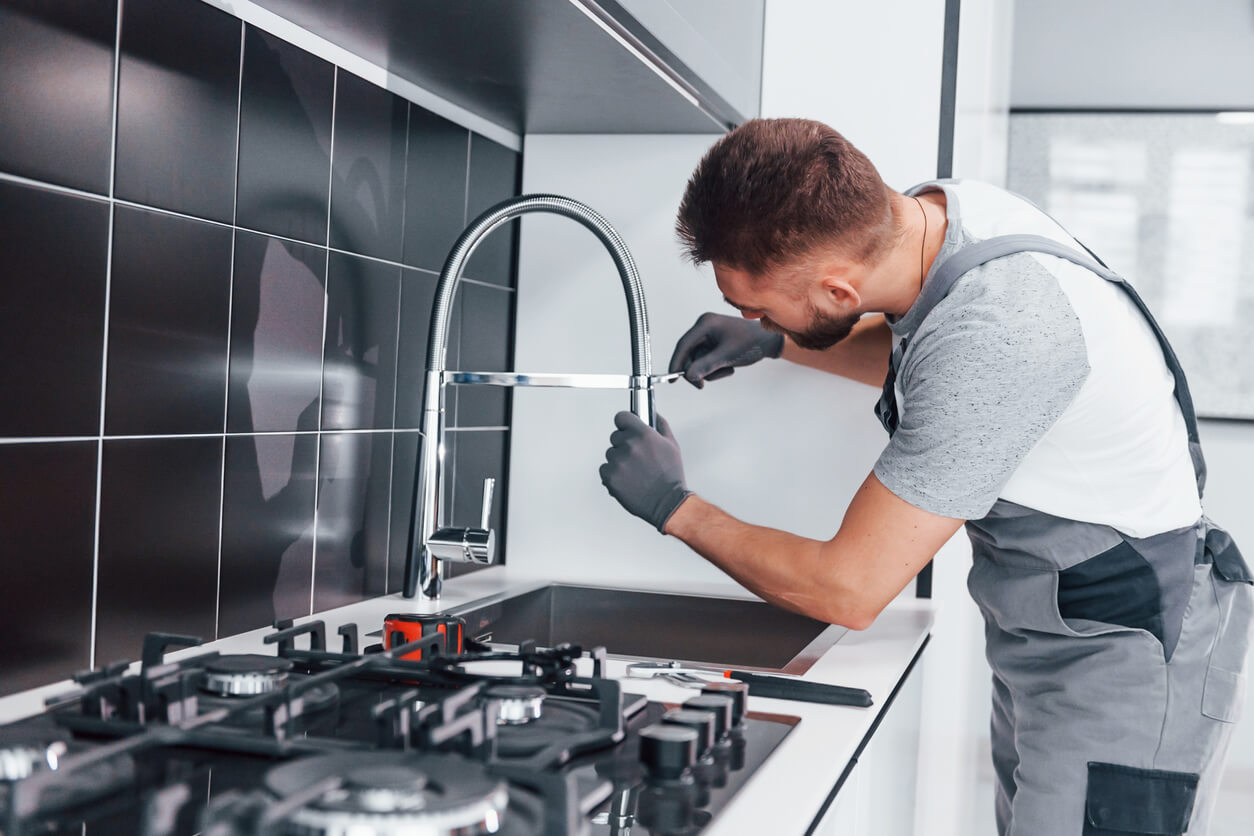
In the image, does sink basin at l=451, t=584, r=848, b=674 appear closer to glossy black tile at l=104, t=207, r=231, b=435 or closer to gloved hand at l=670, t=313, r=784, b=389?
gloved hand at l=670, t=313, r=784, b=389

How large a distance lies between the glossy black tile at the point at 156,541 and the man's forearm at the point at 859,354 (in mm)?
824

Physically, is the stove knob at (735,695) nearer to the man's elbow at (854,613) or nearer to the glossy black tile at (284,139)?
the man's elbow at (854,613)

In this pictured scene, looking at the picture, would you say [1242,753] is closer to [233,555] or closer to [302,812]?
[233,555]

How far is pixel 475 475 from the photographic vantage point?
68.4 inches

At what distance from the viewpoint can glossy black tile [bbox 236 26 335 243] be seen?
118 centimetres

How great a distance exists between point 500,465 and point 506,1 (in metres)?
0.86

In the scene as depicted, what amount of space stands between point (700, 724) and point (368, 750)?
9.2 inches

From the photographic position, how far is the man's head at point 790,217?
1.18 m

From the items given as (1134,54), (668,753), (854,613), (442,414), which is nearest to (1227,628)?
(854,613)

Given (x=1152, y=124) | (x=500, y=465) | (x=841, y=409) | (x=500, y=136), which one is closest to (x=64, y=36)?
(x=500, y=136)

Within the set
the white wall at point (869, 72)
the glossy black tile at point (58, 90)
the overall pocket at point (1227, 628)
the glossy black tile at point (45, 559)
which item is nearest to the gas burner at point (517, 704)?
the glossy black tile at point (45, 559)

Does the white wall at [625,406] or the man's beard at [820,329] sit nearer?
the man's beard at [820,329]

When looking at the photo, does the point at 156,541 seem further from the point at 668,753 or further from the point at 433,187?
the point at 433,187

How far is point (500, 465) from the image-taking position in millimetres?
1817
